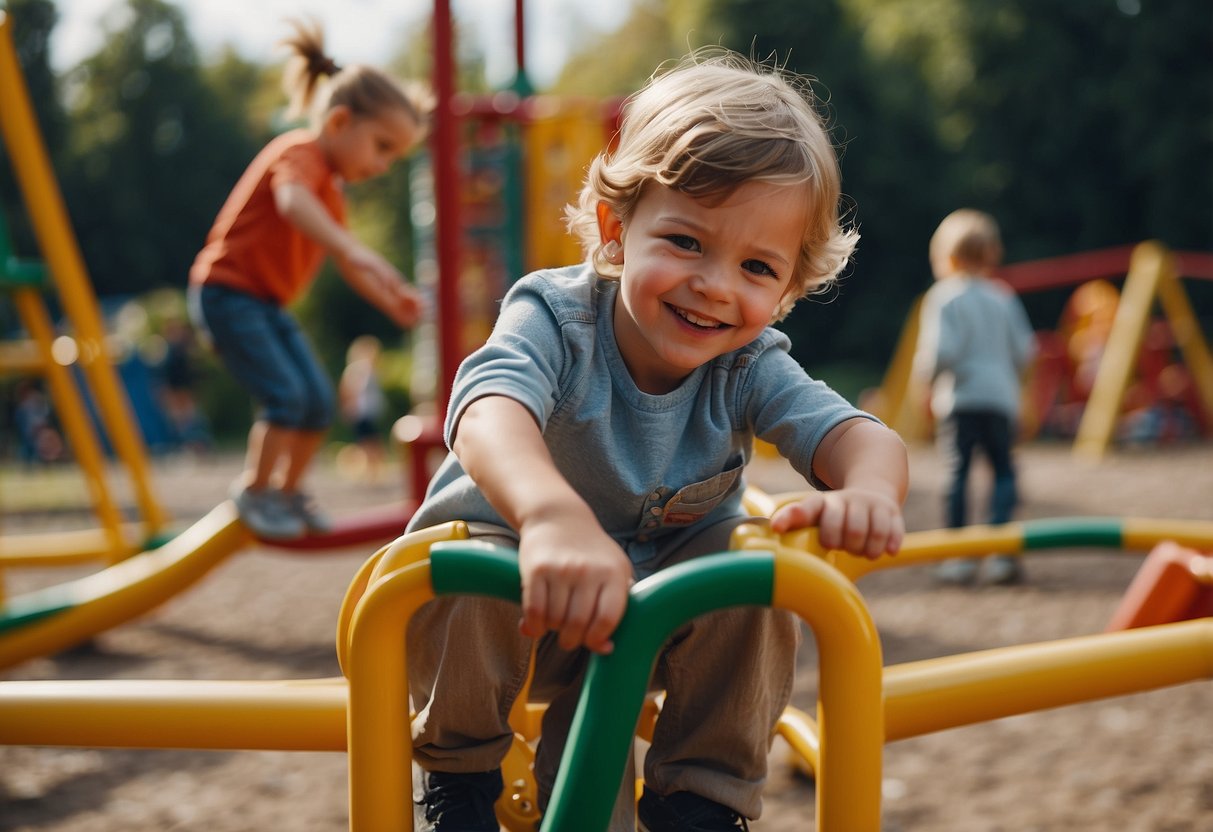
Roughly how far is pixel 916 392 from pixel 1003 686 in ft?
26.5

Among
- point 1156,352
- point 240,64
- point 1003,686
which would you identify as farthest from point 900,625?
point 240,64

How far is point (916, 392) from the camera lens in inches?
359

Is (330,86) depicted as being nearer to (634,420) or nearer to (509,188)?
(634,420)

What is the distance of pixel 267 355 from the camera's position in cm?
291

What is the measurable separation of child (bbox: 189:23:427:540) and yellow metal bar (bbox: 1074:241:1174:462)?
6.36m

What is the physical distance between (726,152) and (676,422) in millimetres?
310

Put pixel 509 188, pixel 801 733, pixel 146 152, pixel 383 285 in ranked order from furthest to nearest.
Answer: pixel 146 152 → pixel 509 188 → pixel 383 285 → pixel 801 733

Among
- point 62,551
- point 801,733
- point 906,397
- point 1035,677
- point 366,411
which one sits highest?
point 1035,677

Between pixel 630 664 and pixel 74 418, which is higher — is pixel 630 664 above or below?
above

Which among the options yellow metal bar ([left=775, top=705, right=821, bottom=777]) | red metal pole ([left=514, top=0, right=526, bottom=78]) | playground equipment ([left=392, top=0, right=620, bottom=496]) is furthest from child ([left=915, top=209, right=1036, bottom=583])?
yellow metal bar ([left=775, top=705, right=821, bottom=777])

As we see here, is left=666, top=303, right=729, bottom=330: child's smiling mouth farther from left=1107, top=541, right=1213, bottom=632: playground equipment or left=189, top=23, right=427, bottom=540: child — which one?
left=189, top=23, right=427, bottom=540: child

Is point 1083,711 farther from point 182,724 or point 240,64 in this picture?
point 240,64

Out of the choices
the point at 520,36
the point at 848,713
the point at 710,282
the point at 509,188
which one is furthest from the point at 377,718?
the point at 509,188

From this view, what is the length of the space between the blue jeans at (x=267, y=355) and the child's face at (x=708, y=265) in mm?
1815
